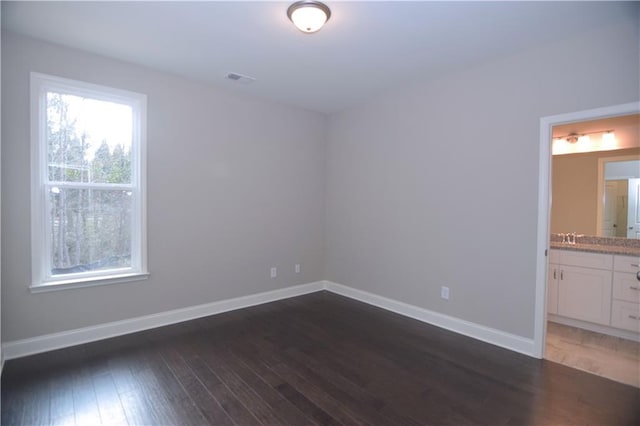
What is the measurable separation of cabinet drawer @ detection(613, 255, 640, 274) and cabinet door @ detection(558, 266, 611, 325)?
0.33ft

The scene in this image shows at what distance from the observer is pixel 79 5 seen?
227 cm

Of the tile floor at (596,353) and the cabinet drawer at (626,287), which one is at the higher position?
the cabinet drawer at (626,287)

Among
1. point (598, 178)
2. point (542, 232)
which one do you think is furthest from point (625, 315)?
point (598, 178)

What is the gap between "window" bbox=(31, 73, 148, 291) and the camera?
9.21 ft

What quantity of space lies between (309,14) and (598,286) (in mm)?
3825

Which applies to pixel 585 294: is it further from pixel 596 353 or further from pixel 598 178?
pixel 598 178

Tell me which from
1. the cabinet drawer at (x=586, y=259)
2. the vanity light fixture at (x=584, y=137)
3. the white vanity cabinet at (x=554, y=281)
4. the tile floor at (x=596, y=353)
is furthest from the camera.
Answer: the vanity light fixture at (x=584, y=137)

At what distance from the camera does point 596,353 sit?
2928mm

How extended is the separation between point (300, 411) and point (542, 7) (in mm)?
3167

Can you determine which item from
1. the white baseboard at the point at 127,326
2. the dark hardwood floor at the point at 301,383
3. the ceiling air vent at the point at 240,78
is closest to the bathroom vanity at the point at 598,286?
the dark hardwood floor at the point at 301,383

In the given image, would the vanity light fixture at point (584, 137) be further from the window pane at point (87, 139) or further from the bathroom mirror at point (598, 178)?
the window pane at point (87, 139)

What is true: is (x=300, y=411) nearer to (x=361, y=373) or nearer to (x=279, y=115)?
(x=361, y=373)

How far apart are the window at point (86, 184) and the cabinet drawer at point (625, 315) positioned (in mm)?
4788

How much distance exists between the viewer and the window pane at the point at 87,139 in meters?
2.89
